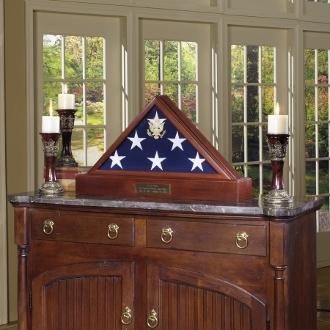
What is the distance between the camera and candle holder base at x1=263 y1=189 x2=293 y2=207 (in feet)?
9.82

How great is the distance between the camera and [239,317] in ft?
10.1

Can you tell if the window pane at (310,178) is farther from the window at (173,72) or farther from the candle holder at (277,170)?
the candle holder at (277,170)

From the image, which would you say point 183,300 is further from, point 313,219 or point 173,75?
point 173,75

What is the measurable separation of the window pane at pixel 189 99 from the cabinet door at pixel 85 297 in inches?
113

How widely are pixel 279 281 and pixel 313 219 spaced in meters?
0.43

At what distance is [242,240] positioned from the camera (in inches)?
119

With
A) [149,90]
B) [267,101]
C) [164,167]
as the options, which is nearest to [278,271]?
[164,167]

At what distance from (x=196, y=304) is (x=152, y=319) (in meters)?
0.20

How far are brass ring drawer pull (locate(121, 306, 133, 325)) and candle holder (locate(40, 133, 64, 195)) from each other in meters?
0.57

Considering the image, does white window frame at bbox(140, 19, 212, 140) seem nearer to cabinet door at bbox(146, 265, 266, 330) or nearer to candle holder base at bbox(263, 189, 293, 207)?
cabinet door at bbox(146, 265, 266, 330)

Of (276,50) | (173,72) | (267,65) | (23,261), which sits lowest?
(23,261)

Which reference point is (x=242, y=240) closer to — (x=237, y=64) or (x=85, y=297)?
(x=85, y=297)

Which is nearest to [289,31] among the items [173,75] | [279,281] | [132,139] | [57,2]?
[173,75]

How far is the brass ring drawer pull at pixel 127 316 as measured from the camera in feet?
10.8
